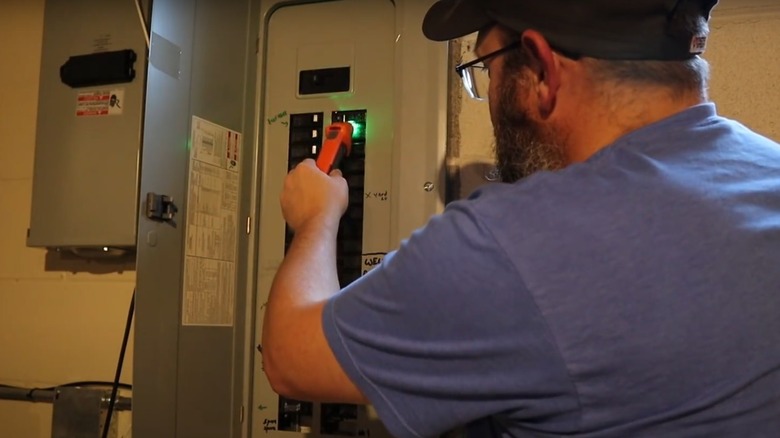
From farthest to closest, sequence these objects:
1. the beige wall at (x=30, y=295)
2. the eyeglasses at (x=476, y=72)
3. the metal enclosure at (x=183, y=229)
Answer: the beige wall at (x=30, y=295)
the metal enclosure at (x=183, y=229)
the eyeglasses at (x=476, y=72)

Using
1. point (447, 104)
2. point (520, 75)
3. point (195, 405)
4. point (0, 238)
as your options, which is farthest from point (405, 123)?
point (0, 238)

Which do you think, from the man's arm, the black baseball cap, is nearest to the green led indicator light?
the man's arm

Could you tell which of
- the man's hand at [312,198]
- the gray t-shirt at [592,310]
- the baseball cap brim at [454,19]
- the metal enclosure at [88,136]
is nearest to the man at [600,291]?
the gray t-shirt at [592,310]

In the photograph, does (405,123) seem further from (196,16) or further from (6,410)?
(6,410)

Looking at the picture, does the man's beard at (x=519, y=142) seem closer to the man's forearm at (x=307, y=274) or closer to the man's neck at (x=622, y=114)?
the man's neck at (x=622, y=114)

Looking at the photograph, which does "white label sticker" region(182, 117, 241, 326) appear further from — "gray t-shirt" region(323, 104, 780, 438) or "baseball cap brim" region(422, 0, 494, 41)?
"gray t-shirt" region(323, 104, 780, 438)

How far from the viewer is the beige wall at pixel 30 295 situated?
159 cm

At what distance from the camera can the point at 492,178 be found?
3.76 feet

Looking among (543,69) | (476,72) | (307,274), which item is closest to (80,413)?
(307,274)

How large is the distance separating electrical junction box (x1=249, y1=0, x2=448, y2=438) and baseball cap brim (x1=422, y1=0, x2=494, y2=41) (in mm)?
254

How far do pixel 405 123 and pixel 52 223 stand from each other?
0.84 metres

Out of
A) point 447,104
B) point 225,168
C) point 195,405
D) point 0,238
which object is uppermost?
point 447,104

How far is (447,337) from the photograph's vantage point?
23.4 inches

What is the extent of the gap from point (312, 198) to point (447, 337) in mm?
455
